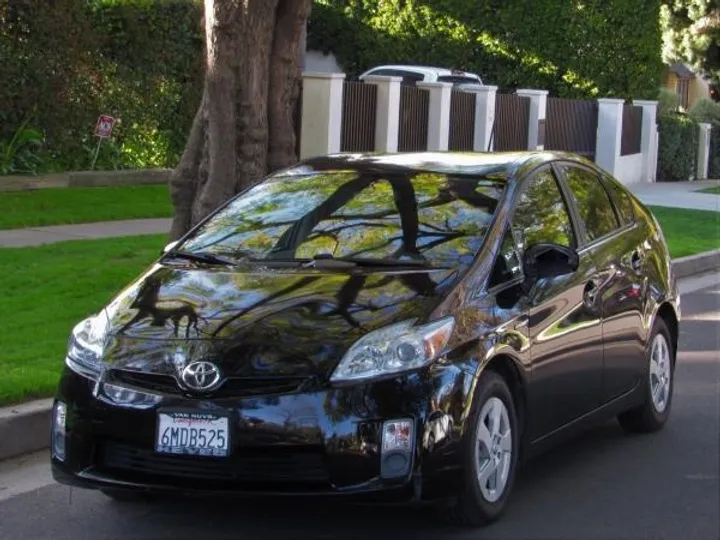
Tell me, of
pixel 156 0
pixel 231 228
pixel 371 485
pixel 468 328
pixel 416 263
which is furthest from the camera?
pixel 156 0

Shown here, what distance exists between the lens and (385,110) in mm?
20125

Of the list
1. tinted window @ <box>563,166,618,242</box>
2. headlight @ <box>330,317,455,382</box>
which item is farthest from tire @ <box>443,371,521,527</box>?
tinted window @ <box>563,166,618,242</box>

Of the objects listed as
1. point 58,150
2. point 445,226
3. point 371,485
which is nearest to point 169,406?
point 371,485

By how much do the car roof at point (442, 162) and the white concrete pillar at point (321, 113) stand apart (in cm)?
1174

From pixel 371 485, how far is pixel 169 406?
85 cm

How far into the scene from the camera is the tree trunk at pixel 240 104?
10.3 metres

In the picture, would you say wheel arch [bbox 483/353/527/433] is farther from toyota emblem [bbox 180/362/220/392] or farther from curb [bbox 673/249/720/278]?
curb [bbox 673/249/720/278]

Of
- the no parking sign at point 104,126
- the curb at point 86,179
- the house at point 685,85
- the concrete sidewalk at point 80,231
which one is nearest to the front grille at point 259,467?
the concrete sidewalk at point 80,231

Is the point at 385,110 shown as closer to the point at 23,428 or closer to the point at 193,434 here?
the point at 23,428

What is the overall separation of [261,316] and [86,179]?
493 inches

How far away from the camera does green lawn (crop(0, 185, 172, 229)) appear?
14562 millimetres

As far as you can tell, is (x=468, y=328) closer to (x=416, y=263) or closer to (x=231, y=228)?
(x=416, y=263)

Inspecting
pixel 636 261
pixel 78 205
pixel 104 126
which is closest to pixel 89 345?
pixel 636 261

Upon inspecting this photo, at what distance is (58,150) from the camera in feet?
59.6
